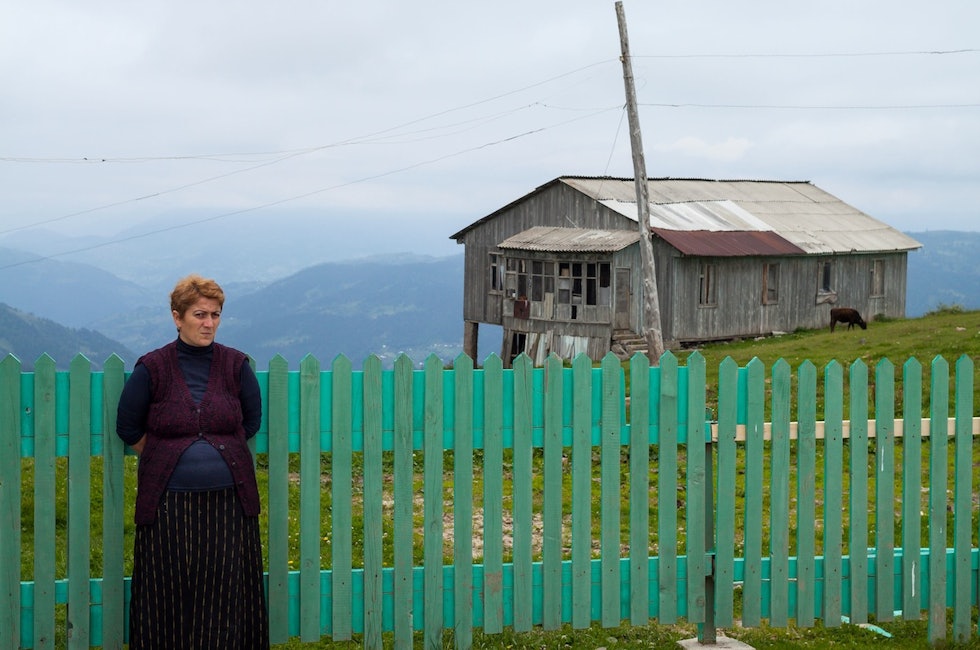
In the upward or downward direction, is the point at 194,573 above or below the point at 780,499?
below

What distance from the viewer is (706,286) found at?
40.6m

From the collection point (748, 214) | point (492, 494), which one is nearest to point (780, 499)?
point (492, 494)

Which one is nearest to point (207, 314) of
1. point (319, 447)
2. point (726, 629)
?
point (319, 447)

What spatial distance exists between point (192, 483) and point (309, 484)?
886 mm

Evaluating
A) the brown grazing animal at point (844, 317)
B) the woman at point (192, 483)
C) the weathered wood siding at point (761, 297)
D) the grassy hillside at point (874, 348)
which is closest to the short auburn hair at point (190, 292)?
the woman at point (192, 483)

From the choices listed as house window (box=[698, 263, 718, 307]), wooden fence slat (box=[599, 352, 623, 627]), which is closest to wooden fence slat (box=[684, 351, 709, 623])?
wooden fence slat (box=[599, 352, 623, 627])

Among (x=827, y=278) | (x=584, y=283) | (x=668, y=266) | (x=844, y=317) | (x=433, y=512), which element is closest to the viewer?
(x=433, y=512)

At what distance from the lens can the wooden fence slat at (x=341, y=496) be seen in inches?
286

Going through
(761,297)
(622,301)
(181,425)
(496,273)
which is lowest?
(181,425)

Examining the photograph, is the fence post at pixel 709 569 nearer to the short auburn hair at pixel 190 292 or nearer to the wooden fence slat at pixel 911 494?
the wooden fence slat at pixel 911 494

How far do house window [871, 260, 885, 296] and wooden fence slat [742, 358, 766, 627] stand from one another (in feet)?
133

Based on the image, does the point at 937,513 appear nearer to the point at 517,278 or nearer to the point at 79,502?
the point at 79,502

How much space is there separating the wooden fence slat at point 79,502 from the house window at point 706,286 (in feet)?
113

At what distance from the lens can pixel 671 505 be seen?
25.9ft
